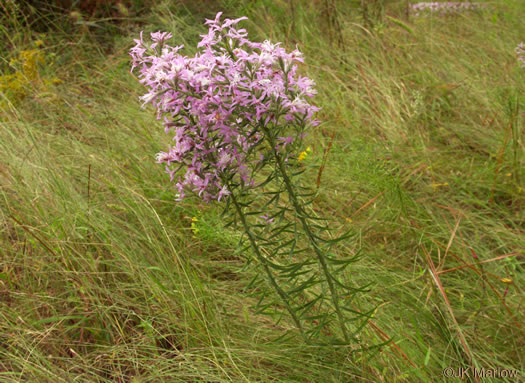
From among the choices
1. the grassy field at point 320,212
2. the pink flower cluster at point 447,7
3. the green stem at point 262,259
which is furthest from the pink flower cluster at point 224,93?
the pink flower cluster at point 447,7

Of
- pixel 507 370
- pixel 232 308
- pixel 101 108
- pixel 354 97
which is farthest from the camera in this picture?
pixel 101 108

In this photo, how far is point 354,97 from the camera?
3508 mm

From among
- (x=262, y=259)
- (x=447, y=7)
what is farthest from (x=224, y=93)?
(x=447, y=7)

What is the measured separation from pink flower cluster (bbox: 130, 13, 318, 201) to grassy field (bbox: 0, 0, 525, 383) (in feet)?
0.78

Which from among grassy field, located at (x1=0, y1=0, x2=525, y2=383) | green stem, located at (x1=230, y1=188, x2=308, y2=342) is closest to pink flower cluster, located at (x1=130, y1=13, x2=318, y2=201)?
green stem, located at (x1=230, y1=188, x2=308, y2=342)

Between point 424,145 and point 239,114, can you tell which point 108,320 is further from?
point 424,145

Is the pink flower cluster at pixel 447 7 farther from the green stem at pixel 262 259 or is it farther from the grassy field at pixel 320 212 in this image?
the green stem at pixel 262 259

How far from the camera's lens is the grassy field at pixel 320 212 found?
168 centimetres

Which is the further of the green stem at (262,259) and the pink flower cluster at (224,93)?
the green stem at (262,259)

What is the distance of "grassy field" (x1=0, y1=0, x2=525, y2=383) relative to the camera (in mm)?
1684

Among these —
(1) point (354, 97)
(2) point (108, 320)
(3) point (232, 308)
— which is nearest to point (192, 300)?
(3) point (232, 308)

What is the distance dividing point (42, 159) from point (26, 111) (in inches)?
67.3

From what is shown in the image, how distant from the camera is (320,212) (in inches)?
103

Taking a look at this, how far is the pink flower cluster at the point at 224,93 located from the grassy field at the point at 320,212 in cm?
24
